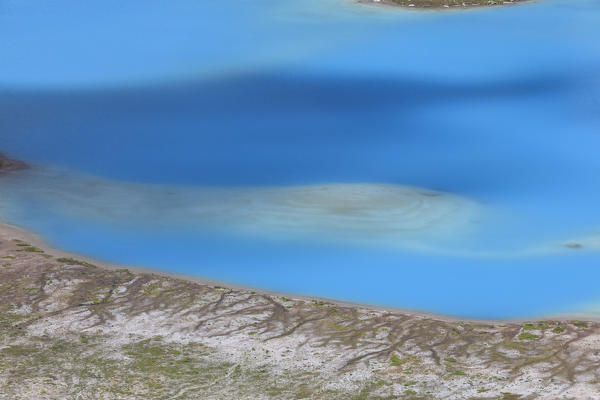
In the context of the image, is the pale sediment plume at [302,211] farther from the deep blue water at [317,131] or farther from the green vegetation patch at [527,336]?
the green vegetation patch at [527,336]

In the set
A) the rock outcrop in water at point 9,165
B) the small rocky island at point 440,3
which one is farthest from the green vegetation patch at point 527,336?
the small rocky island at point 440,3

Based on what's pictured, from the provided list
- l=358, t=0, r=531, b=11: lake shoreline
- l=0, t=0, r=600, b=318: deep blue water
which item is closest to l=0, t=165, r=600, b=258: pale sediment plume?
l=0, t=0, r=600, b=318: deep blue water

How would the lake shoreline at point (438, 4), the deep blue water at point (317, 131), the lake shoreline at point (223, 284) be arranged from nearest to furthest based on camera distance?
the lake shoreline at point (223, 284) < the deep blue water at point (317, 131) < the lake shoreline at point (438, 4)

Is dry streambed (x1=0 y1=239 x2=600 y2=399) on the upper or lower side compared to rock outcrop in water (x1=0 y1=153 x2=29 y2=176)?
lower

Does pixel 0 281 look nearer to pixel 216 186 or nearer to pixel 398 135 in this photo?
pixel 216 186

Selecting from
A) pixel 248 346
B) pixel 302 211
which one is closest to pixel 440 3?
pixel 302 211

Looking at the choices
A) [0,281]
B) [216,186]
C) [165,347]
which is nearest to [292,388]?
[165,347]

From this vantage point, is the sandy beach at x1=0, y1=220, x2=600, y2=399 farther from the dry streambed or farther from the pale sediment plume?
the pale sediment plume
